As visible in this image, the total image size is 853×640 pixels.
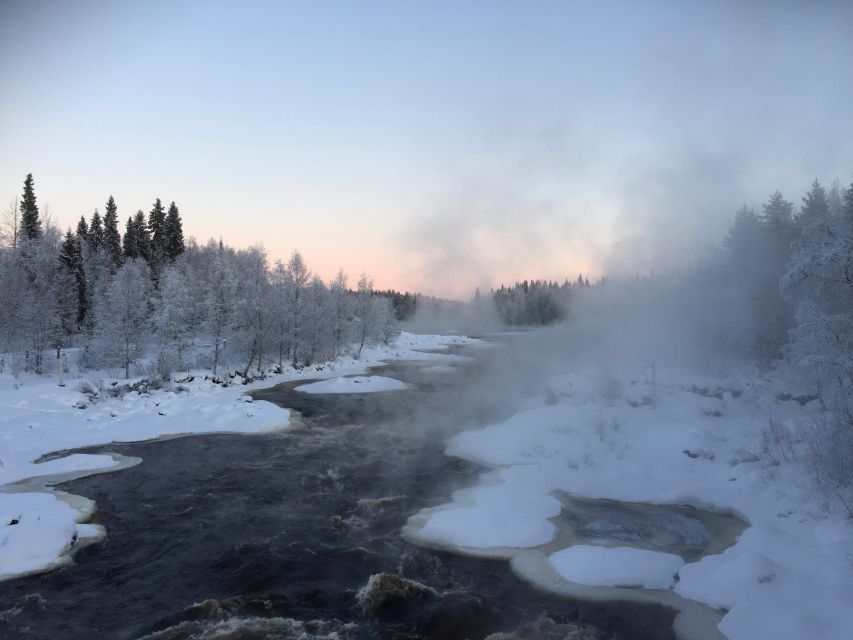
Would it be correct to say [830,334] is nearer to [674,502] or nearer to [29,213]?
[674,502]

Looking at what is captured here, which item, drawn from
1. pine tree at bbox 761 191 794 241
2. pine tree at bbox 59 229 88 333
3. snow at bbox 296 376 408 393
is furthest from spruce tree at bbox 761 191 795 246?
pine tree at bbox 59 229 88 333

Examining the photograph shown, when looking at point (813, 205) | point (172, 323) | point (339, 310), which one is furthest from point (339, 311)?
point (813, 205)

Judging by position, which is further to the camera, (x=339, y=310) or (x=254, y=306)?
(x=339, y=310)

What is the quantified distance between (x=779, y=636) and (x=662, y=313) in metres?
52.7

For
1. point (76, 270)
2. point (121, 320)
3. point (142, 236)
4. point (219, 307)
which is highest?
point (142, 236)

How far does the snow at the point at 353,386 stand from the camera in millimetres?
39656

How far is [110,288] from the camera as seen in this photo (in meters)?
40.3

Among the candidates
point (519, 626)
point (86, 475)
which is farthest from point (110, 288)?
point (519, 626)

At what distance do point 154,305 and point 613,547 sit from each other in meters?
49.1

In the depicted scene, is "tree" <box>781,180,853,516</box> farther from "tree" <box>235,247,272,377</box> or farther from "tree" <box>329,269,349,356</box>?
"tree" <box>329,269,349,356</box>

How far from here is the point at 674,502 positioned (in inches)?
580

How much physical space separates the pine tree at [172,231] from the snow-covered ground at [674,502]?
195ft

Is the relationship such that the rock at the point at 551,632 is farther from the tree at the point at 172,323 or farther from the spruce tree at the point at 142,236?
the spruce tree at the point at 142,236

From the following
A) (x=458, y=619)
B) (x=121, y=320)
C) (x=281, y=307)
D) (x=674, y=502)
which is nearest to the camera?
(x=458, y=619)
